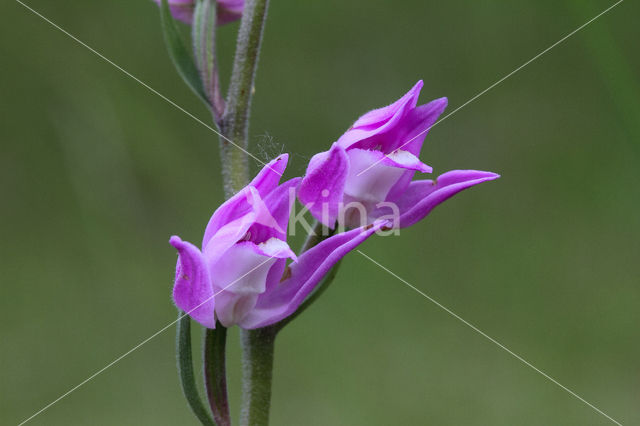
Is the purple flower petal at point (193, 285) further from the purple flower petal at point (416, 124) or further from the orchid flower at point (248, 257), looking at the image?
the purple flower petal at point (416, 124)

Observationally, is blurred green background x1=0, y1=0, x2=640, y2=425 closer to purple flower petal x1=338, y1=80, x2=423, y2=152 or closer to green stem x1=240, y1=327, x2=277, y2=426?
green stem x1=240, y1=327, x2=277, y2=426

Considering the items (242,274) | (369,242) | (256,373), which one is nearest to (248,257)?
(242,274)

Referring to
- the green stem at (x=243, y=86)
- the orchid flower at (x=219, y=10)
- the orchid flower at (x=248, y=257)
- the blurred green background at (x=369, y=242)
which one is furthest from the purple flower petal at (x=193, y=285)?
the blurred green background at (x=369, y=242)

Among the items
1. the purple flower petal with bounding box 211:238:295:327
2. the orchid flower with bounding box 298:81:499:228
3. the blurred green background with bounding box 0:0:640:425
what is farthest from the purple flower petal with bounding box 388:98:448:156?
the blurred green background with bounding box 0:0:640:425

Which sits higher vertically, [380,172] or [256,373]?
[380,172]

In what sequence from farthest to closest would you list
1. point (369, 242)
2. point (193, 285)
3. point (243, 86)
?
point (369, 242), point (243, 86), point (193, 285)

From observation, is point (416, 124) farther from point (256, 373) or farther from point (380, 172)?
point (256, 373)
